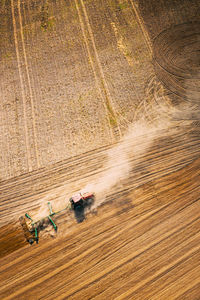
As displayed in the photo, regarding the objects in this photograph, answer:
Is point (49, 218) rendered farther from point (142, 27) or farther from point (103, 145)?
point (142, 27)

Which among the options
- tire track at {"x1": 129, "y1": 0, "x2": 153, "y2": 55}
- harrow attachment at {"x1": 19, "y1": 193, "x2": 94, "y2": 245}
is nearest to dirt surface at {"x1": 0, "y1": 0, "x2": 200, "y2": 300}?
tire track at {"x1": 129, "y1": 0, "x2": 153, "y2": 55}

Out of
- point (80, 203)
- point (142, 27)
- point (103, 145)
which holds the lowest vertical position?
point (80, 203)

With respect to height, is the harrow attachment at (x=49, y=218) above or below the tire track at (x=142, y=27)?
below

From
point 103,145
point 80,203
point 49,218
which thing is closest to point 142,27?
point 103,145

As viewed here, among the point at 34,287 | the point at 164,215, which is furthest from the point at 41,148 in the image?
the point at 164,215

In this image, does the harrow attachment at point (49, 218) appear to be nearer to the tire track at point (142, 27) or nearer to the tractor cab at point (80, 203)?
the tractor cab at point (80, 203)

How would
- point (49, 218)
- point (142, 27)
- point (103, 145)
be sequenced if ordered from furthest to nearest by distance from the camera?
point (142, 27)
point (103, 145)
point (49, 218)

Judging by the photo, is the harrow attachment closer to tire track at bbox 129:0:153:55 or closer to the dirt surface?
the dirt surface

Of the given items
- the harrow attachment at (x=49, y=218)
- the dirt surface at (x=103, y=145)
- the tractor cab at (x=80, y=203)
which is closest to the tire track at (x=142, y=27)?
the dirt surface at (x=103, y=145)
